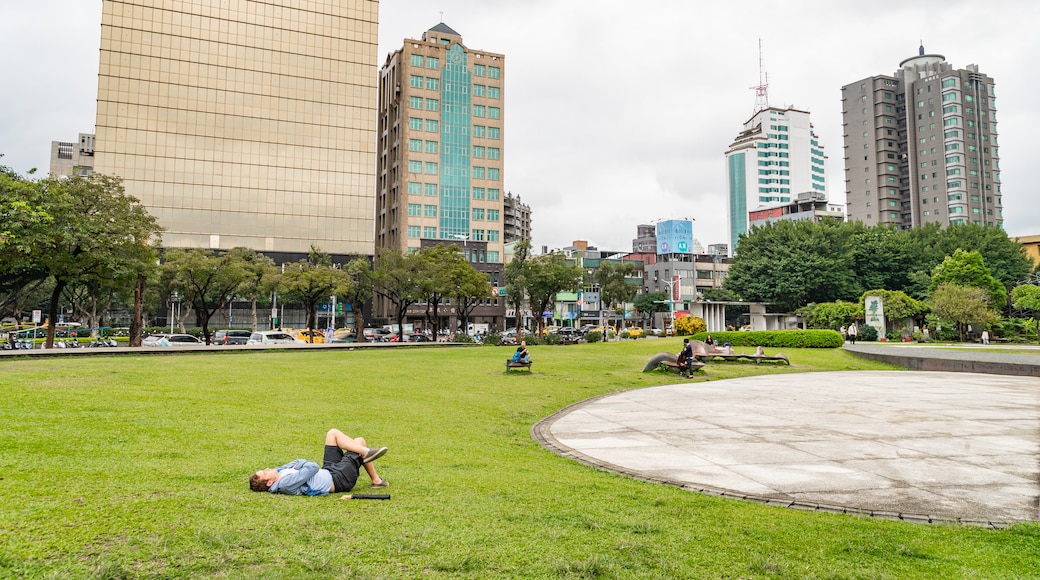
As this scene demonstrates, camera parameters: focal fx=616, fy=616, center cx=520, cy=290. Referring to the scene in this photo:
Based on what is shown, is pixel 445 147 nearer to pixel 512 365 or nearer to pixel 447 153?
pixel 447 153

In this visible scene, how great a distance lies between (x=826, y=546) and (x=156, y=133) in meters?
99.1

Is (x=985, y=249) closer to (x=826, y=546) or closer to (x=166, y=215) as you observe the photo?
(x=826, y=546)

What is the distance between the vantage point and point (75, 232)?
2786cm

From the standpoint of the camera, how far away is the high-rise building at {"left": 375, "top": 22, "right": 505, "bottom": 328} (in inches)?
3730

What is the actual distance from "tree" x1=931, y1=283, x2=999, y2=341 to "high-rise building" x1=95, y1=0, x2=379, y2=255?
2774 inches

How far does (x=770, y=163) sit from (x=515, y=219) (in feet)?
239

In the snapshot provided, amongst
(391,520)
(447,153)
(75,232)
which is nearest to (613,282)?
(447,153)

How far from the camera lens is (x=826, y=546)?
5496mm

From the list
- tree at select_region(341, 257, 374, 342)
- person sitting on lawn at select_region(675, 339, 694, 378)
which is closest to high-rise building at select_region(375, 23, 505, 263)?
tree at select_region(341, 257, 374, 342)

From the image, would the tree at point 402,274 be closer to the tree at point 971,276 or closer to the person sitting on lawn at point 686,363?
the person sitting on lawn at point 686,363

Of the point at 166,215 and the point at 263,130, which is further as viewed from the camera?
the point at 263,130

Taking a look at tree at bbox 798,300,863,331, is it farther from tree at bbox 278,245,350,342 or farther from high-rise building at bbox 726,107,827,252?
high-rise building at bbox 726,107,827,252

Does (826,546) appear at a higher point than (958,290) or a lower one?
lower

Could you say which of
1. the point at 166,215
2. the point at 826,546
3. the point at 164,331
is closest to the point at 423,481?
the point at 826,546
